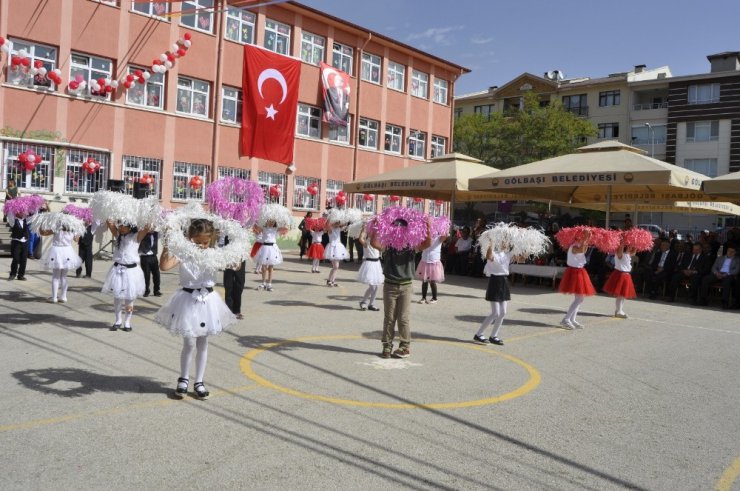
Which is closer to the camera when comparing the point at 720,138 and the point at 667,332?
the point at 667,332

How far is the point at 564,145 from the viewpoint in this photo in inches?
1875

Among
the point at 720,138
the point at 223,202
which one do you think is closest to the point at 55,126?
the point at 223,202

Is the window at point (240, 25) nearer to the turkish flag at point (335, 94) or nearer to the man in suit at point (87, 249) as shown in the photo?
the turkish flag at point (335, 94)

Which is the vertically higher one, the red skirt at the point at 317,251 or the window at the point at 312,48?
the window at the point at 312,48

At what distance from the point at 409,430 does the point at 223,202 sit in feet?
23.5

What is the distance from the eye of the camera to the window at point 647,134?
54688 millimetres

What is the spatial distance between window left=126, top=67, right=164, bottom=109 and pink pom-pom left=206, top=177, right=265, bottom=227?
1522 centimetres

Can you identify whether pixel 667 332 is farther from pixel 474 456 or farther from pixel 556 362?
pixel 474 456

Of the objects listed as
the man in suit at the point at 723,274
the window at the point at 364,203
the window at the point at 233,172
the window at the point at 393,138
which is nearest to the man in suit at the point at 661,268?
the man in suit at the point at 723,274

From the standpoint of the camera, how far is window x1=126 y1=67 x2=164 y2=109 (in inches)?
981

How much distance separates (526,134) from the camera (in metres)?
47.9

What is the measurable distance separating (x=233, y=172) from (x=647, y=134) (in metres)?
40.9

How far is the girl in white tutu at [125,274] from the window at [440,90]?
31463mm

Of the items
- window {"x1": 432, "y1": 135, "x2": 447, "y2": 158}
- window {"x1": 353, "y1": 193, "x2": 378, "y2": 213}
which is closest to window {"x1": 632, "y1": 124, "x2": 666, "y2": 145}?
window {"x1": 432, "y1": 135, "x2": 447, "y2": 158}
